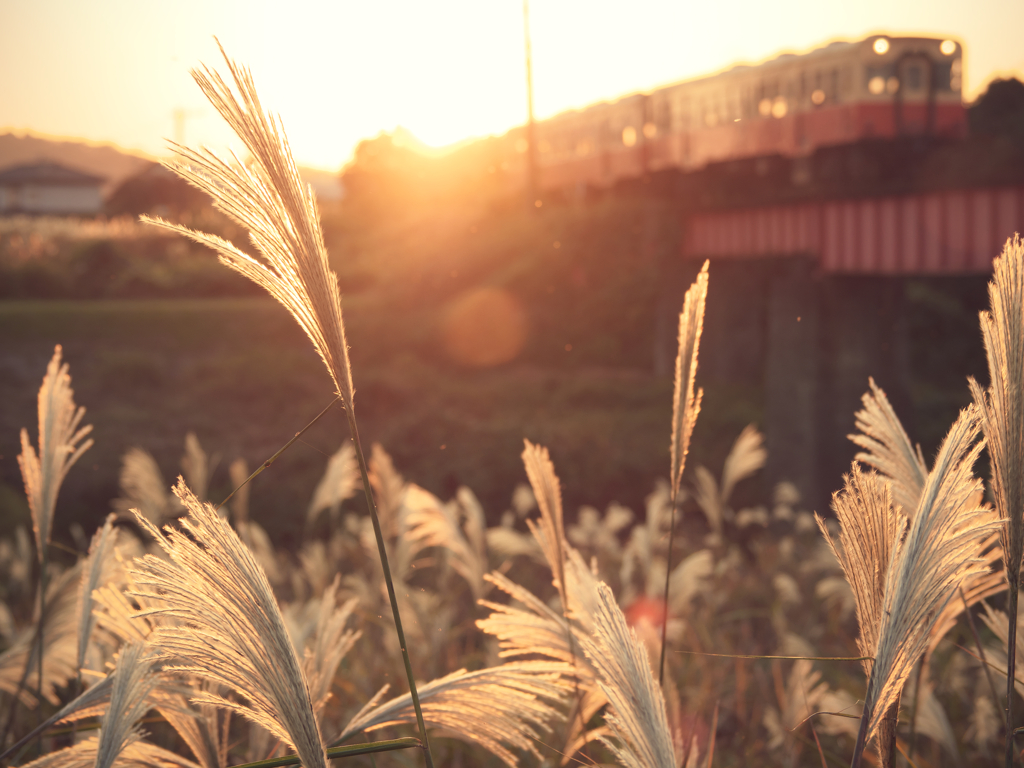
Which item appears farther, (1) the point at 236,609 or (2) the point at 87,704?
(2) the point at 87,704

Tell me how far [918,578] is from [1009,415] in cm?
27

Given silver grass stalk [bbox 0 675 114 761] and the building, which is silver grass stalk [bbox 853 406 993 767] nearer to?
silver grass stalk [bbox 0 675 114 761]

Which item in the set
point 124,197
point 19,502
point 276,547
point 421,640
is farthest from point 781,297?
point 124,197

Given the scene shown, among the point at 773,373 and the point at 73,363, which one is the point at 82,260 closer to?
the point at 73,363

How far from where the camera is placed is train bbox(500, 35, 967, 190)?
1467 cm

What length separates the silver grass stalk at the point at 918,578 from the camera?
0.88 m

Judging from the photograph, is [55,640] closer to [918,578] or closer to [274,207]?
[274,207]

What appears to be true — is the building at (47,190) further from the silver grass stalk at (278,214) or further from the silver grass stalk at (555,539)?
the silver grass stalk at (278,214)

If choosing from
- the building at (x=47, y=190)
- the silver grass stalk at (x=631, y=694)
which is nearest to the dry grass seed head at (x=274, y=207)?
the silver grass stalk at (x=631, y=694)

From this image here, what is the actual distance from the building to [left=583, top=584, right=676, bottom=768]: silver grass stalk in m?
43.9

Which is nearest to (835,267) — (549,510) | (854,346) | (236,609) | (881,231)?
(881,231)

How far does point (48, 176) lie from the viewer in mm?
39594

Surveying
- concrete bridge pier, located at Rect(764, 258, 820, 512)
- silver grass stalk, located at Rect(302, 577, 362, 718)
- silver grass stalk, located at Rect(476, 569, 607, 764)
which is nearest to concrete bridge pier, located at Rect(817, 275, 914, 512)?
concrete bridge pier, located at Rect(764, 258, 820, 512)

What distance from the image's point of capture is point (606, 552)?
313 inches
